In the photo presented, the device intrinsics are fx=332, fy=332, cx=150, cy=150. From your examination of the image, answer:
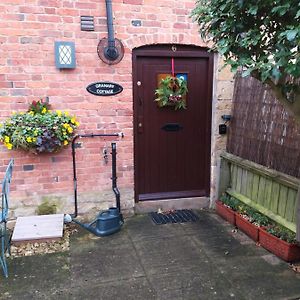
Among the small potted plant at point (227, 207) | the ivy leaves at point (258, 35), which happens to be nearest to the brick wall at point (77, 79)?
the small potted plant at point (227, 207)

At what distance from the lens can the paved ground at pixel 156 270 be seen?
104 inches

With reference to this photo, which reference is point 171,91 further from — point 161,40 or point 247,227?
point 247,227

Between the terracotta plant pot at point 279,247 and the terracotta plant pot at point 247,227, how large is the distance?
0.27 ft

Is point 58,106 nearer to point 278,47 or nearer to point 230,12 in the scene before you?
point 230,12

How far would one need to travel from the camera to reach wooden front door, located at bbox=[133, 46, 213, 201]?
4090 mm

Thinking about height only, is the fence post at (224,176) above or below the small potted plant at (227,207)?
above

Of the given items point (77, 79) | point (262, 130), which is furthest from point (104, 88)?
point (262, 130)

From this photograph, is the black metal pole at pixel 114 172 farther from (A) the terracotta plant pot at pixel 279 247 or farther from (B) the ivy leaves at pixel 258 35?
(B) the ivy leaves at pixel 258 35

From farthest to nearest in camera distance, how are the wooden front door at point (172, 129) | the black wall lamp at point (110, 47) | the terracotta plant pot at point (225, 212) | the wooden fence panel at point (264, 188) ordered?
1. the wooden front door at point (172, 129)
2. the terracotta plant pot at point (225, 212)
3. the black wall lamp at point (110, 47)
4. the wooden fence panel at point (264, 188)

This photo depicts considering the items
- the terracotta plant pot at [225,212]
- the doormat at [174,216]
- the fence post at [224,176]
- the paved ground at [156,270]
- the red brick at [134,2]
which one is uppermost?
the red brick at [134,2]

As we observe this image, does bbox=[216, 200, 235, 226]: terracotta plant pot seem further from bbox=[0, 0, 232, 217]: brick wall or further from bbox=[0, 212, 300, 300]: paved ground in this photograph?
bbox=[0, 0, 232, 217]: brick wall

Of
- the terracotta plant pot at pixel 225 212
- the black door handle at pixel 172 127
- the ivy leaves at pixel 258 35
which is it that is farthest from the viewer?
the black door handle at pixel 172 127

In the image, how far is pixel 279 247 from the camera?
10.4ft

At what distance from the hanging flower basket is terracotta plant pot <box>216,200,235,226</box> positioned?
81.7 inches
